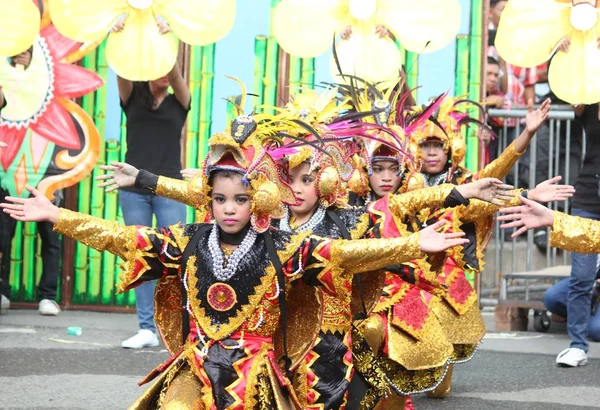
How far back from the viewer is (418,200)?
555 centimetres

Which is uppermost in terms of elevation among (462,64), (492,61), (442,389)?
(492,61)

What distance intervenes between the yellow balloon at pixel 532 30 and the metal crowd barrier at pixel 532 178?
7.67 feet

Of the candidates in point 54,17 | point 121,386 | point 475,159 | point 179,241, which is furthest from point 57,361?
point 475,159

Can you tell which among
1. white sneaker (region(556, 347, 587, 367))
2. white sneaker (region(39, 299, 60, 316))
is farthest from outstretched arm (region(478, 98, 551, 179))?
white sneaker (region(39, 299, 60, 316))

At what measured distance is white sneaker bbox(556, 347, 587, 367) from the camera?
7.72 meters

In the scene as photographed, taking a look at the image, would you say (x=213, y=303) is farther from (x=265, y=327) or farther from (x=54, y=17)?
(x=54, y=17)

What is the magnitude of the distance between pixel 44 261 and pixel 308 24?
A: 297 cm

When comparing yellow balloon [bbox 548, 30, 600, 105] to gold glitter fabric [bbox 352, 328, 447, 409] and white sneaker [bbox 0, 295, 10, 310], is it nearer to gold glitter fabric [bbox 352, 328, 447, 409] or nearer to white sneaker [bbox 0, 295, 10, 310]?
gold glitter fabric [bbox 352, 328, 447, 409]

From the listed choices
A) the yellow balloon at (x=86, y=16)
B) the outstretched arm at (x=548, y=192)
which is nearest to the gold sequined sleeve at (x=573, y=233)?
the outstretched arm at (x=548, y=192)

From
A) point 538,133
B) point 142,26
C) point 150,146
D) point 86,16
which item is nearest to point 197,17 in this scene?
point 142,26

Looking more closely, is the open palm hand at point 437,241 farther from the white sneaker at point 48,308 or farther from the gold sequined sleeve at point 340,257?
the white sneaker at point 48,308

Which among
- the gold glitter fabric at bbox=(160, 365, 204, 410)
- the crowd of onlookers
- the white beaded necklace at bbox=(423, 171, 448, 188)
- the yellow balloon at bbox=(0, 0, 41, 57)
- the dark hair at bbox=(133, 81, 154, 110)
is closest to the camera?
the gold glitter fabric at bbox=(160, 365, 204, 410)

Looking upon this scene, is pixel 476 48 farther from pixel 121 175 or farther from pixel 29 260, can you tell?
pixel 121 175

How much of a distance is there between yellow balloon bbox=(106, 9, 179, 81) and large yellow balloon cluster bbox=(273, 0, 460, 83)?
915mm
